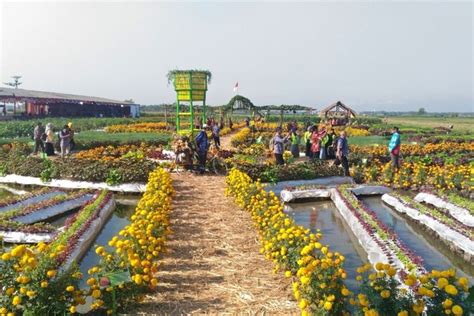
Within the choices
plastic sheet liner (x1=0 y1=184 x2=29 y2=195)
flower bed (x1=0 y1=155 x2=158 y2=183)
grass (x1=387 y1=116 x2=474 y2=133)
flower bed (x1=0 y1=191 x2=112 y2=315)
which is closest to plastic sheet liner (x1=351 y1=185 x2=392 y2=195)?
flower bed (x1=0 y1=155 x2=158 y2=183)

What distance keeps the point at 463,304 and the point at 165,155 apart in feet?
49.6

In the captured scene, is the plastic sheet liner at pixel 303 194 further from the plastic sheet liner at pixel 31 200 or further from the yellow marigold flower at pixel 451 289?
the yellow marigold flower at pixel 451 289

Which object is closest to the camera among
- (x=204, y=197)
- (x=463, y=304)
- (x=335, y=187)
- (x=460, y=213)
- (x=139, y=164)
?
(x=463, y=304)

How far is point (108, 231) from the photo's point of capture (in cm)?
933

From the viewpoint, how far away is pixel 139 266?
16.8 ft

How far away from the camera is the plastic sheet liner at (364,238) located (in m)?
6.90

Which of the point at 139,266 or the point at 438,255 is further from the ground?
the point at 139,266

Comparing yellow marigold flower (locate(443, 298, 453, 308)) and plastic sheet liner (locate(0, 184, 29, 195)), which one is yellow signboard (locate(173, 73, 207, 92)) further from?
yellow marigold flower (locate(443, 298, 453, 308))

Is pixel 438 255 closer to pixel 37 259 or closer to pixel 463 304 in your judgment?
pixel 463 304

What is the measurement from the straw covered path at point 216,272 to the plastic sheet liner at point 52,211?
292cm

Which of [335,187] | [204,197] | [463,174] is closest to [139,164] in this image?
[204,197]

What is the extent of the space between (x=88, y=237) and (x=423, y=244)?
6.76m

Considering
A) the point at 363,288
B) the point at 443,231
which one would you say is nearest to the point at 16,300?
the point at 363,288

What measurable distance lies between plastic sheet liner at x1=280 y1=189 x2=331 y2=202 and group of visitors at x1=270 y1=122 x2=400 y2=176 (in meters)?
1.93
